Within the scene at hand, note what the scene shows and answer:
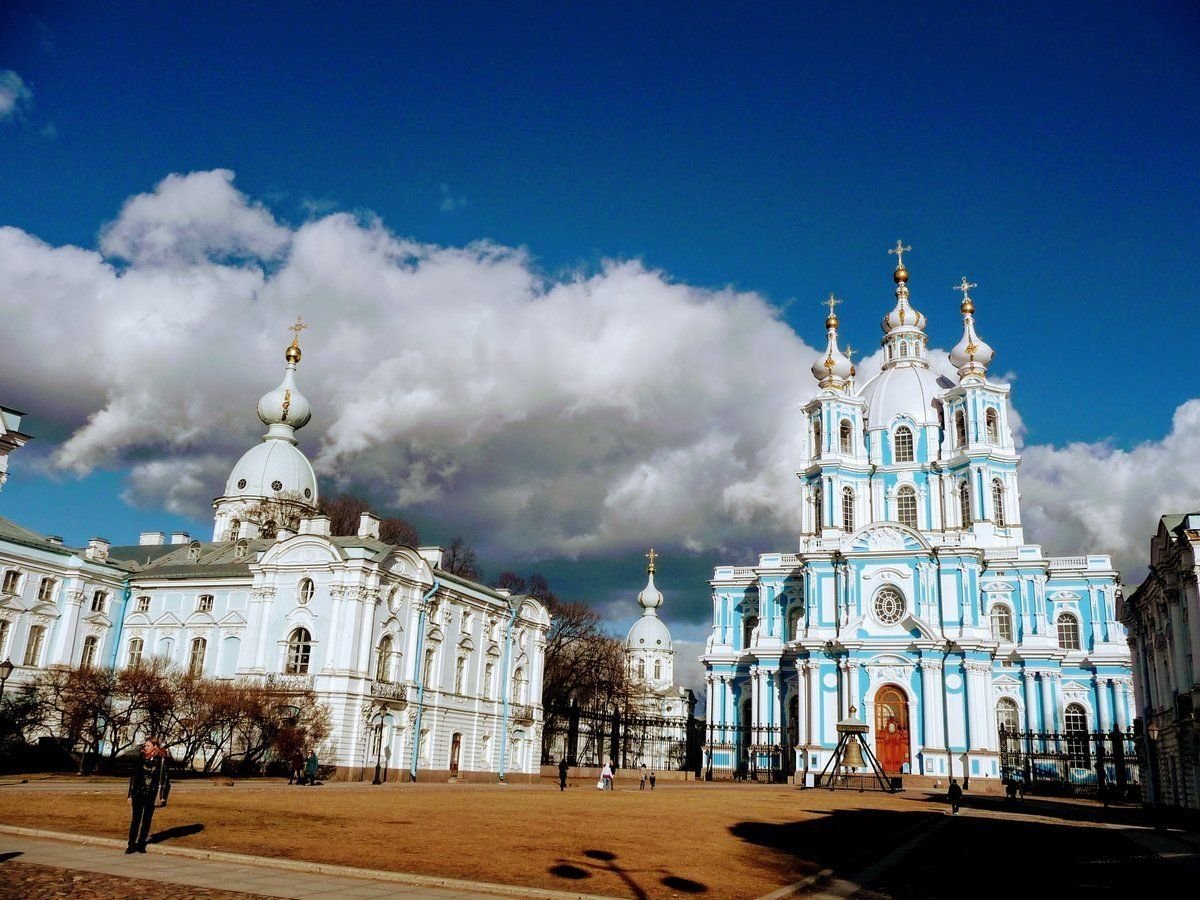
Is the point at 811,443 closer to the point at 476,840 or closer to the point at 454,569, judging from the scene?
the point at 454,569

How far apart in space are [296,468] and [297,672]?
24346mm

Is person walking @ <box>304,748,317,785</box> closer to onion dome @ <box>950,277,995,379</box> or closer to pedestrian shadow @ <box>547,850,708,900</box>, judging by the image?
pedestrian shadow @ <box>547,850,708,900</box>

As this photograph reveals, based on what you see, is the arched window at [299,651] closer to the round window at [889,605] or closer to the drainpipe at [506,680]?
the drainpipe at [506,680]

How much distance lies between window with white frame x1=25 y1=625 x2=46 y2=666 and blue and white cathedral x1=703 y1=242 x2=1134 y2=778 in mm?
35802

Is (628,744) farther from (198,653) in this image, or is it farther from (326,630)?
(326,630)

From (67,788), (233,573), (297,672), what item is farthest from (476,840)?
(233,573)

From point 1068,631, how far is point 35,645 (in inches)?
2126

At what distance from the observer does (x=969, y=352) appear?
213 feet

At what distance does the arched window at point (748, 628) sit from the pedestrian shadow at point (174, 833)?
170 ft

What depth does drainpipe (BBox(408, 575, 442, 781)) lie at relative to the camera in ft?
131

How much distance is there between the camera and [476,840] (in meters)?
15.6

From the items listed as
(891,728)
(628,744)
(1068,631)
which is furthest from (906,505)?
(628,744)

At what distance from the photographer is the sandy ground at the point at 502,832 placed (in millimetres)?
12523

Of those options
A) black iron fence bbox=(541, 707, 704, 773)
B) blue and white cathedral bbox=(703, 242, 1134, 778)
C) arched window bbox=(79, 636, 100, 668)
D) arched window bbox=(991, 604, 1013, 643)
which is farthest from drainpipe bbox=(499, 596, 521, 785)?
arched window bbox=(991, 604, 1013, 643)
